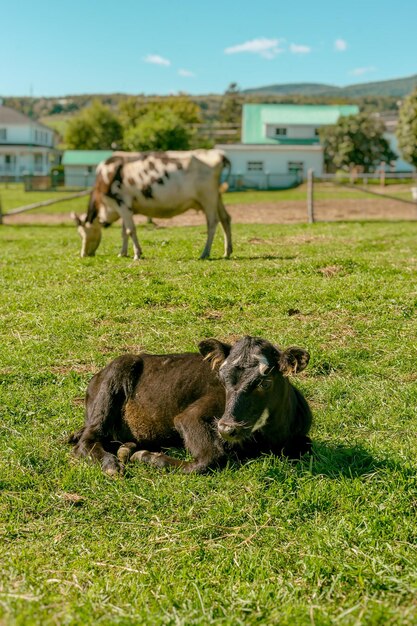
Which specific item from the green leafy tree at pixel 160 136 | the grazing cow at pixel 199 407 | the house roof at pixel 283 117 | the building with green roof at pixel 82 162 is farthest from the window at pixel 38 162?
the grazing cow at pixel 199 407

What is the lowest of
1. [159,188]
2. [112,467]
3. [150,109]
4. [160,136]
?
[112,467]

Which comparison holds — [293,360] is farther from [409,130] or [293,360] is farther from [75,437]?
[409,130]

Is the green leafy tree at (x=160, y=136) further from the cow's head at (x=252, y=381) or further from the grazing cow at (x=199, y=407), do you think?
the cow's head at (x=252, y=381)

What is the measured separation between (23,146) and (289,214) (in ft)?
234

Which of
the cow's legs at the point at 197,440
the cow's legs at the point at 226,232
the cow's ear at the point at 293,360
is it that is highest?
the cow's legs at the point at 226,232

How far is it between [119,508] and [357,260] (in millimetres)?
8832

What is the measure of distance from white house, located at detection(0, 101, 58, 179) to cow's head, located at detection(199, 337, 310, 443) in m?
84.5

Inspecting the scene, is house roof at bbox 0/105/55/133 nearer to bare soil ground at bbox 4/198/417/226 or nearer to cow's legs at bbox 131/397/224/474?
bare soil ground at bbox 4/198/417/226

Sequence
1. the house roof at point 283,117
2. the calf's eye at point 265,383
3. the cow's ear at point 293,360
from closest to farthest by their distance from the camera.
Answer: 1. the calf's eye at point 265,383
2. the cow's ear at point 293,360
3. the house roof at point 283,117

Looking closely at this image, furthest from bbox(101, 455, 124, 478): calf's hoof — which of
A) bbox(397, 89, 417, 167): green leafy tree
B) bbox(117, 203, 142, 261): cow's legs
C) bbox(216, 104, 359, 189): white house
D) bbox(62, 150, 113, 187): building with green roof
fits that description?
bbox(62, 150, 113, 187): building with green roof

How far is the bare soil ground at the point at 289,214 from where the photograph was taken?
28156 mm

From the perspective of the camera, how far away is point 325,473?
543 cm

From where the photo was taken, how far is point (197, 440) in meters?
5.62

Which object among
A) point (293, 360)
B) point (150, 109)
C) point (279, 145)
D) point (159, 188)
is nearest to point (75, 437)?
point (293, 360)
